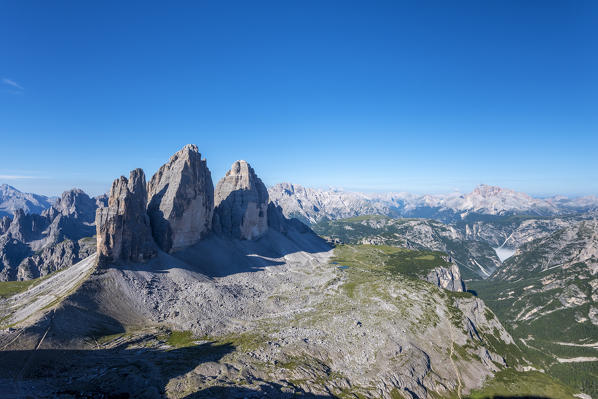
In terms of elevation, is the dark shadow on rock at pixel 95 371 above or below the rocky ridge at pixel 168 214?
below

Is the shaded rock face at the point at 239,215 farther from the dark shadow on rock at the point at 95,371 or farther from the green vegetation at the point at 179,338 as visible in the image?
the dark shadow on rock at the point at 95,371

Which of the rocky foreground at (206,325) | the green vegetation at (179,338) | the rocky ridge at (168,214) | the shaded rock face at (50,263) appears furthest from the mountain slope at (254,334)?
the shaded rock face at (50,263)


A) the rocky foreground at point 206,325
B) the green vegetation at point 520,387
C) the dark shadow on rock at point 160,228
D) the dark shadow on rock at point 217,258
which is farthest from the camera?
the dark shadow on rock at point 160,228

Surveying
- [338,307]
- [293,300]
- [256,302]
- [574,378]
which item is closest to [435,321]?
[338,307]

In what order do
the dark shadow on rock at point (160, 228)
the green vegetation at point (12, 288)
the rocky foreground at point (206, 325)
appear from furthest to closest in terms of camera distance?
the dark shadow on rock at point (160, 228) → the green vegetation at point (12, 288) → the rocky foreground at point (206, 325)

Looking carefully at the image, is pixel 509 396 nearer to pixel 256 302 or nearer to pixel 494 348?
pixel 494 348

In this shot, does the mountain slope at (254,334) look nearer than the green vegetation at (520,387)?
Yes
